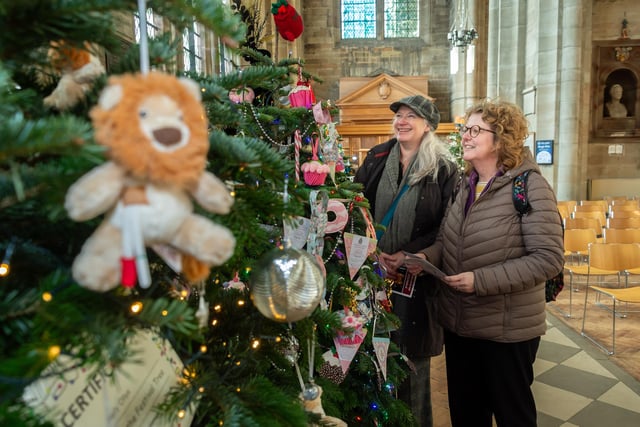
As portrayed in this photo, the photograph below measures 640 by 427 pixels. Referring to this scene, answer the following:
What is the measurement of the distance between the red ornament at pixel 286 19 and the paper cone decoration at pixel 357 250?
1132 mm

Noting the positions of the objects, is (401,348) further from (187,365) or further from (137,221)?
(137,221)

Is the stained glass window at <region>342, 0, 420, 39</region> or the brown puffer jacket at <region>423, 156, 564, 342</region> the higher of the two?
the stained glass window at <region>342, 0, 420, 39</region>

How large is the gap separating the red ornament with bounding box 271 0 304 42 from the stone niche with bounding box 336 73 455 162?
1283cm

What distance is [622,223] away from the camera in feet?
20.1

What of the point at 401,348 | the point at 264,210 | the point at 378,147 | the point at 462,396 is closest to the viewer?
the point at 264,210

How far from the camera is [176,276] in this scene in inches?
29.1

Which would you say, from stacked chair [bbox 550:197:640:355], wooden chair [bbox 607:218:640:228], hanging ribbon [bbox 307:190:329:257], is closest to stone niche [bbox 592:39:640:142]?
stacked chair [bbox 550:197:640:355]

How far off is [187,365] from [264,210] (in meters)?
0.29

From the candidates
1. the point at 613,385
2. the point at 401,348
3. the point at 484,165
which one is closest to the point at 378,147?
the point at 484,165

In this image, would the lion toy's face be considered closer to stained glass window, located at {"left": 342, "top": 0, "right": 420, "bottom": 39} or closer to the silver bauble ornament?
the silver bauble ornament

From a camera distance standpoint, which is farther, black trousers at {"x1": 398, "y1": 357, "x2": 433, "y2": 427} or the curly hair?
black trousers at {"x1": 398, "y1": 357, "x2": 433, "y2": 427}

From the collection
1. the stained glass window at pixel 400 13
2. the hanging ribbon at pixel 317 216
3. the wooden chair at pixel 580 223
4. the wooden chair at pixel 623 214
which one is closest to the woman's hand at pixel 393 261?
the hanging ribbon at pixel 317 216

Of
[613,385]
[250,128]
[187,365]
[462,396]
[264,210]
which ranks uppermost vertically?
[250,128]

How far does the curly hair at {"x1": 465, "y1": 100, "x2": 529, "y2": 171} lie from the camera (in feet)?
6.33
